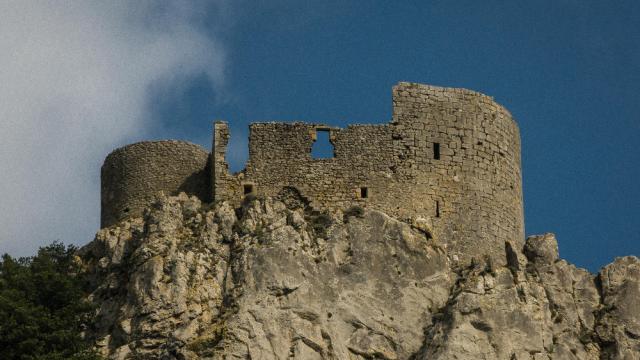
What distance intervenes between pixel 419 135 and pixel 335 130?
8.34 feet

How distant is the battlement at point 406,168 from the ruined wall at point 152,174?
4cm

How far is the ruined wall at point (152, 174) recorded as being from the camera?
163 ft

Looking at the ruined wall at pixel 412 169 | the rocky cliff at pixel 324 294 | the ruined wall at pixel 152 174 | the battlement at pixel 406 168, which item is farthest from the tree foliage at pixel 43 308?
the ruined wall at pixel 412 169

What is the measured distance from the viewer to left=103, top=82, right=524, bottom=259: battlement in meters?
47.9

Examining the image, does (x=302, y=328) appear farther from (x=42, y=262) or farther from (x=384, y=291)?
(x=42, y=262)

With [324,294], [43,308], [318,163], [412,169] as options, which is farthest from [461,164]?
[43,308]

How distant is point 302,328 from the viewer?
4412 cm

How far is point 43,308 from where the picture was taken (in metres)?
45.4

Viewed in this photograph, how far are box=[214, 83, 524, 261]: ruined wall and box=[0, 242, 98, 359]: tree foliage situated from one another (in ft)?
16.8

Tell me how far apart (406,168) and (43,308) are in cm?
1128

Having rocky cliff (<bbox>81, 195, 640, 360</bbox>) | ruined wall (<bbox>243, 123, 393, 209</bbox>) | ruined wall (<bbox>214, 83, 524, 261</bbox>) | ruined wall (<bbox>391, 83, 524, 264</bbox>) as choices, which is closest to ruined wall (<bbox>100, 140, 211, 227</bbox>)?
rocky cliff (<bbox>81, 195, 640, 360</bbox>)

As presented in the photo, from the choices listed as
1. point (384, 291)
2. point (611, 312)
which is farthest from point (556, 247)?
point (384, 291)

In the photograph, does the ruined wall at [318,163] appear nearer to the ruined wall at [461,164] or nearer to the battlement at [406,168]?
the battlement at [406,168]

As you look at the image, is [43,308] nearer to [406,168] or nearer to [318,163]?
[318,163]
